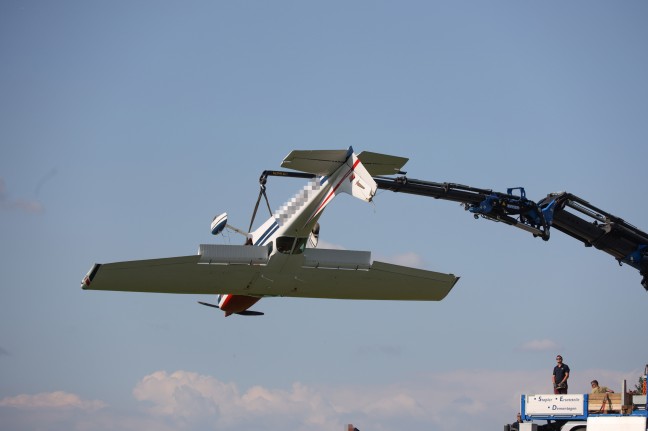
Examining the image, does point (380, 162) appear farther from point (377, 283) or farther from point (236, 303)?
point (236, 303)

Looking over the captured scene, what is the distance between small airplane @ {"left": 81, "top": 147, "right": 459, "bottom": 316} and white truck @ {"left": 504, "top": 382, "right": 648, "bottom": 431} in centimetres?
439

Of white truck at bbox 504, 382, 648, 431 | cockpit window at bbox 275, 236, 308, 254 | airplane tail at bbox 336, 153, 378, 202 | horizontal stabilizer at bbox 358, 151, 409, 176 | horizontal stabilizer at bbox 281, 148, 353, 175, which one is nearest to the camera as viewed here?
airplane tail at bbox 336, 153, 378, 202

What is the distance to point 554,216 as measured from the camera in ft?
105

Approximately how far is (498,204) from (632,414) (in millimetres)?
7598

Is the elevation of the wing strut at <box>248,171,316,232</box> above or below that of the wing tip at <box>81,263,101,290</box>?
above

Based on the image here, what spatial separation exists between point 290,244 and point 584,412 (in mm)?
8910

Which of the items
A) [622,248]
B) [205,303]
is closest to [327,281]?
[205,303]

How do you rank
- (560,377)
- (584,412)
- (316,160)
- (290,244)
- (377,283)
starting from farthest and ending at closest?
(560,377) → (584,412) → (377,283) → (290,244) → (316,160)

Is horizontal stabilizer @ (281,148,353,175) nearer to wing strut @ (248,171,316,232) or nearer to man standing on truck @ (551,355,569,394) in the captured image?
wing strut @ (248,171,316,232)

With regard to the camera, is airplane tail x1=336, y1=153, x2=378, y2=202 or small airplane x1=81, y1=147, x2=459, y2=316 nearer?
airplane tail x1=336, y1=153, x2=378, y2=202

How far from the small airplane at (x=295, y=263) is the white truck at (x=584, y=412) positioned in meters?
4.39

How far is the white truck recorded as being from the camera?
26422 millimetres

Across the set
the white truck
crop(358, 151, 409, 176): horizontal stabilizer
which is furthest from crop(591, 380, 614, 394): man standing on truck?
crop(358, 151, 409, 176): horizontal stabilizer

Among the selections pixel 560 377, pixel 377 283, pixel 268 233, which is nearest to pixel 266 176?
pixel 268 233
